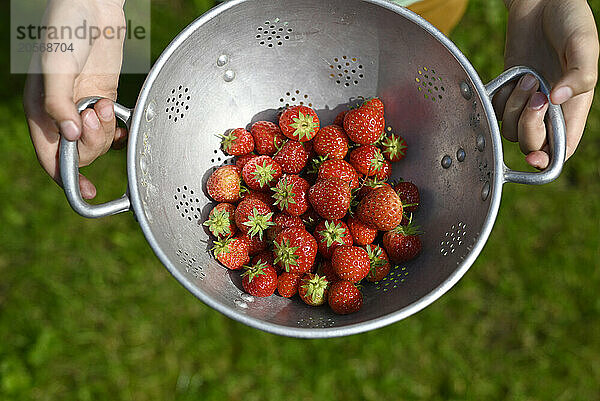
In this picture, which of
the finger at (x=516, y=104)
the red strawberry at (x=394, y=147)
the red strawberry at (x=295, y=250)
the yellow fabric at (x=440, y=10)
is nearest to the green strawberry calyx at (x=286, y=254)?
the red strawberry at (x=295, y=250)

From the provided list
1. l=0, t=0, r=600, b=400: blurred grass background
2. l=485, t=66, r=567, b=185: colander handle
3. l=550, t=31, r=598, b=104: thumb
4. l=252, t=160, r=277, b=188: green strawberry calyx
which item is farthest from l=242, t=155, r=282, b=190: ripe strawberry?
l=0, t=0, r=600, b=400: blurred grass background

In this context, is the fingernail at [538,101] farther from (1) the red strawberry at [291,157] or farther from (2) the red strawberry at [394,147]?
(1) the red strawberry at [291,157]

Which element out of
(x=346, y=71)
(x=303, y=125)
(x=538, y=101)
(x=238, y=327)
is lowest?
(x=238, y=327)

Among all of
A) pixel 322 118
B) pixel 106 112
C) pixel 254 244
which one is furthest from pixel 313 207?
pixel 106 112

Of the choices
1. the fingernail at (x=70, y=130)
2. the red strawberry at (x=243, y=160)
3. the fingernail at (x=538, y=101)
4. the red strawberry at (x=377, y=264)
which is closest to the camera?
the fingernail at (x=70, y=130)

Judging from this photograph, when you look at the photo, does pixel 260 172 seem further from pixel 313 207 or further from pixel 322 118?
pixel 322 118

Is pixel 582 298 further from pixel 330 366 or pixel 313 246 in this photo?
pixel 313 246
